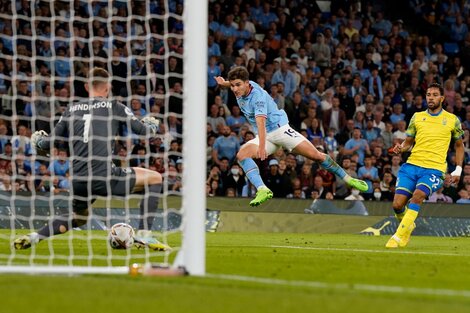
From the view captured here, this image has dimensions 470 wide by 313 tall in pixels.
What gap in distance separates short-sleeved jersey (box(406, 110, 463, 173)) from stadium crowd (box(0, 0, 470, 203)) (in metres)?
4.83

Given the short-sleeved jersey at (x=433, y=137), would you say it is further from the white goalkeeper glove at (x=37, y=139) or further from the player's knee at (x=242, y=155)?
the white goalkeeper glove at (x=37, y=139)

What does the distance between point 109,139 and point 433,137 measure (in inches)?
213

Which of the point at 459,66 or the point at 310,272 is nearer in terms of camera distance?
the point at 310,272

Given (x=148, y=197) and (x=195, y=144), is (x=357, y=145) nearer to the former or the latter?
(x=148, y=197)

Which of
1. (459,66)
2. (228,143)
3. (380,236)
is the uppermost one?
(459,66)

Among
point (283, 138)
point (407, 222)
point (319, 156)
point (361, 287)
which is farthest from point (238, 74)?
point (361, 287)

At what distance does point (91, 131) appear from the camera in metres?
11.4

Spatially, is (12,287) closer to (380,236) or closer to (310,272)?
(310,272)

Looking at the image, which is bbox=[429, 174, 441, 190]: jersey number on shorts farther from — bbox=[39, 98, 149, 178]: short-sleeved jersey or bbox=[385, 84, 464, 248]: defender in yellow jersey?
bbox=[39, 98, 149, 178]: short-sleeved jersey

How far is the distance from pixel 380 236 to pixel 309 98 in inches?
207

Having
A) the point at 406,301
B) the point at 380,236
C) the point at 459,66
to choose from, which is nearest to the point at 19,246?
the point at 406,301

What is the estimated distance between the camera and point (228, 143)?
21516 millimetres

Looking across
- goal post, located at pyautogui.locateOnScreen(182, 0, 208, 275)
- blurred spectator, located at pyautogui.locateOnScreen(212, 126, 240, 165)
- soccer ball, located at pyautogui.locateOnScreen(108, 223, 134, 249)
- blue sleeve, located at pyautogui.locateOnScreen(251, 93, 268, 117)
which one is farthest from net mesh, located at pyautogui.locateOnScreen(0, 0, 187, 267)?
goal post, located at pyautogui.locateOnScreen(182, 0, 208, 275)

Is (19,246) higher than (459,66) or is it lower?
lower
